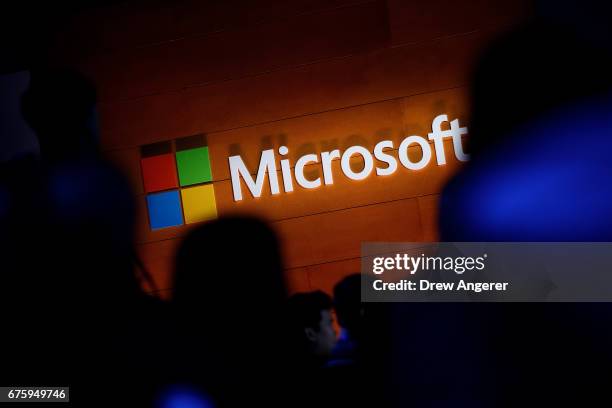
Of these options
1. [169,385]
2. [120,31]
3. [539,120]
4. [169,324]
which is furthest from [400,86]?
[169,385]

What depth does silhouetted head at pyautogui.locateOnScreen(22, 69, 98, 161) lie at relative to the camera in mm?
2709

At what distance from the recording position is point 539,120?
8.34 feet

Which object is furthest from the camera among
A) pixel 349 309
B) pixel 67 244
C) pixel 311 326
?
pixel 67 244

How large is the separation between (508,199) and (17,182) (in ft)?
9.05

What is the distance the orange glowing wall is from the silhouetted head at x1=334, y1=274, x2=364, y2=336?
5 cm

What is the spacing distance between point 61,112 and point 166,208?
0.86 metres

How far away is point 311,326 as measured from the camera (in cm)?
247

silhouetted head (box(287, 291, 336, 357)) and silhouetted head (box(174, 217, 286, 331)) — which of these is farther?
silhouetted head (box(174, 217, 286, 331))

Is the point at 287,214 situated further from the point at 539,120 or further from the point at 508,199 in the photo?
the point at 539,120

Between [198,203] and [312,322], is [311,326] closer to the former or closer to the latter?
[312,322]

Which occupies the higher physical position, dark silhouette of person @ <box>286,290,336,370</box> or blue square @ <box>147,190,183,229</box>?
blue square @ <box>147,190,183,229</box>

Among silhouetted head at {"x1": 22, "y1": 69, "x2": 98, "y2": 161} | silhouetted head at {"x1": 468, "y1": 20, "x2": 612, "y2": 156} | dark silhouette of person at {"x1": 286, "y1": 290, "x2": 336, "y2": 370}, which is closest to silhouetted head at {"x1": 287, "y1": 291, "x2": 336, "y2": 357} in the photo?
dark silhouette of person at {"x1": 286, "y1": 290, "x2": 336, "y2": 370}

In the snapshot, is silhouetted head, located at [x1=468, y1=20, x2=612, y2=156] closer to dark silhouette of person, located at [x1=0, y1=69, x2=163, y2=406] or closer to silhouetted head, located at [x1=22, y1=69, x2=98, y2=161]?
dark silhouette of person, located at [x1=0, y1=69, x2=163, y2=406]

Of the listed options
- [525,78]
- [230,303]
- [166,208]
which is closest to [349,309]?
[230,303]
